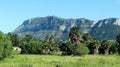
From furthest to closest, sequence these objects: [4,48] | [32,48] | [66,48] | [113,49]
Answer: [32,48] → [113,49] → [66,48] → [4,48]

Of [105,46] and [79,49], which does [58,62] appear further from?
[105,46]

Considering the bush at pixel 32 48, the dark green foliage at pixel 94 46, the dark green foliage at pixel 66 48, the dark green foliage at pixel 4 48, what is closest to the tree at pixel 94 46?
the dark green foliage at pixel 94 46

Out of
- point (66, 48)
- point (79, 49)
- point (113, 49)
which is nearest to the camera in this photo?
point (79, 49)

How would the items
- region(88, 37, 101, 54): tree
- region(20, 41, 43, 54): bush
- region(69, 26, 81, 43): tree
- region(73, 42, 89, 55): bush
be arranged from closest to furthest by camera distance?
region(73, 42, 89, 55): bush → region(88, 37, 101, 54): tree → region(20, 41, 43, 54): bush → region(69, 26, 81, 43): tree

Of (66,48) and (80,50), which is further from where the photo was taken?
(66,48)

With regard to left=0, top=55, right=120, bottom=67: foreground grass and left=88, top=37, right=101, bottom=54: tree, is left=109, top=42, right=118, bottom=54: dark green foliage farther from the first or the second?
left=0, top=55, right=120, bottom=67: foreground grass

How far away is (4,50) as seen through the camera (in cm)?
9631

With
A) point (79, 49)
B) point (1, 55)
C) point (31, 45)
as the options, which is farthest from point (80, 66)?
point (31, 45)

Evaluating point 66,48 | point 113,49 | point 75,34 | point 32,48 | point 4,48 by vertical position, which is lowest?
point 113,49

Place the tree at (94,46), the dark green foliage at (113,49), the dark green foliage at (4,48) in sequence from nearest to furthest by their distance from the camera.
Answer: the dark green foliage at (4,48), the tree at (94,46), the dark green foliage at (113,49)

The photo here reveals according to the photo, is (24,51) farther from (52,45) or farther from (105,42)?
(105,42)

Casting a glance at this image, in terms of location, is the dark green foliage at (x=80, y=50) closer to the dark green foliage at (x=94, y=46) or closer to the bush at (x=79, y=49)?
the bush at (x=79, y=49)

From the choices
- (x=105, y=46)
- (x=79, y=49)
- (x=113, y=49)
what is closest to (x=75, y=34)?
(x=105, y=46)

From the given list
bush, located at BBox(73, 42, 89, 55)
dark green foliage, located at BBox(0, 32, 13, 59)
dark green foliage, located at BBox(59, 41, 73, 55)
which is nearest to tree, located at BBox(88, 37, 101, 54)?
dark green foliage, located at BBox(59, 41, 73, 55)
